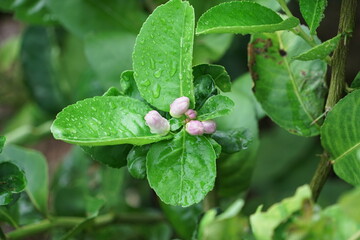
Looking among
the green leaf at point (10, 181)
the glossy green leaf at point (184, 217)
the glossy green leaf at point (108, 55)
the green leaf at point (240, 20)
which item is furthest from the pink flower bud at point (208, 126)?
the glossy green leaf at point (108, 55)

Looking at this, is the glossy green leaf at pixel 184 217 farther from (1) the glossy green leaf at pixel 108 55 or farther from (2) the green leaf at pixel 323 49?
(2) the green leaf at pixel 323 49

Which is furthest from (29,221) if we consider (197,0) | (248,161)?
(197,0)

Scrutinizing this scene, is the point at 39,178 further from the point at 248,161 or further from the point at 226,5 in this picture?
the point at 226,5

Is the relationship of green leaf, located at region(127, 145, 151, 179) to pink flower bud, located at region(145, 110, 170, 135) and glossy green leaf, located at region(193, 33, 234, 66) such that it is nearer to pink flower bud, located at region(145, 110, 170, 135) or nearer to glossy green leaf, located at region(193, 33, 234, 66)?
pink flower bud, located at region(145, 110, 170, 135)

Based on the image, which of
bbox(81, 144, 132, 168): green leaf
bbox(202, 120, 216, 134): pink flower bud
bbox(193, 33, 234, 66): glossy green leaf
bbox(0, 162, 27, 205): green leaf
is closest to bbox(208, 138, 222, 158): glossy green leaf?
bbox(202, 120, 216, 134): pink flower bud

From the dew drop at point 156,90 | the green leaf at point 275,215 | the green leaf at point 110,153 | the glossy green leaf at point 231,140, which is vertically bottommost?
the glossy green leaf at point 231,140

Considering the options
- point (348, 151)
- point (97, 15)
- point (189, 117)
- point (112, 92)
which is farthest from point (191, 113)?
point (97, 15)

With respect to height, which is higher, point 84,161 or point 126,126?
point 126,126
